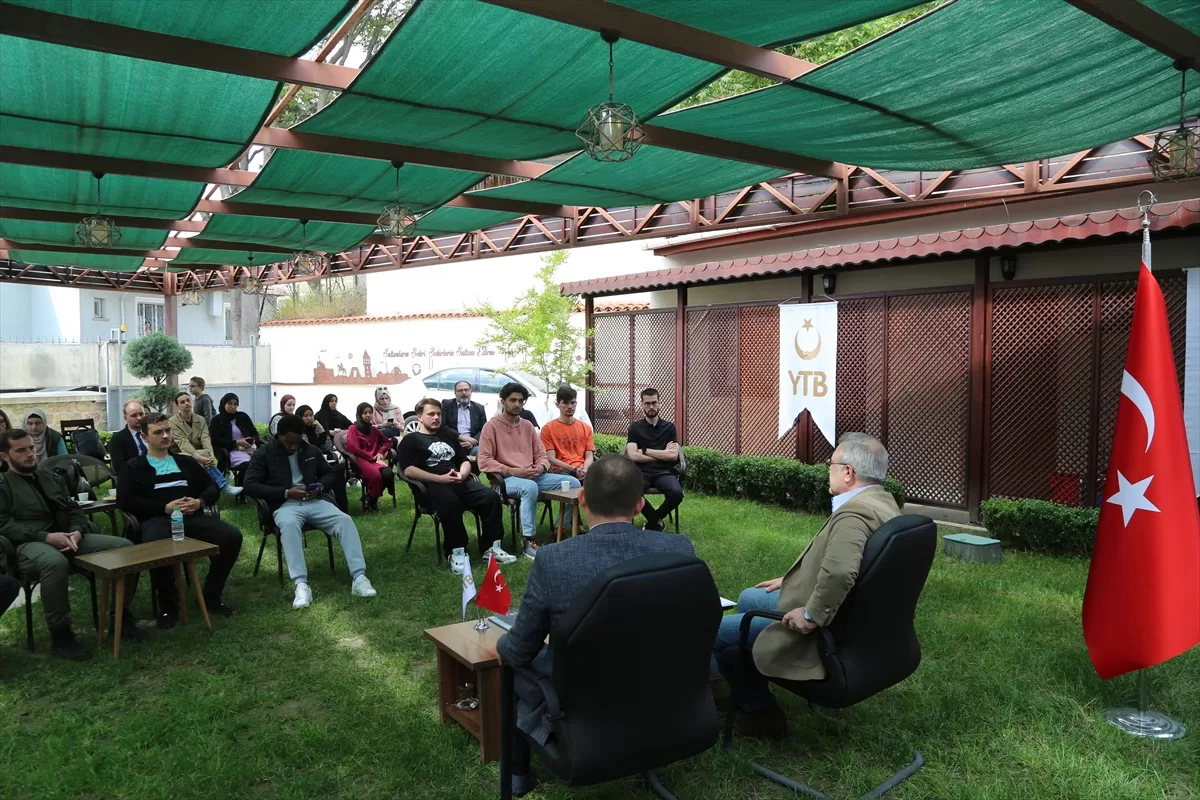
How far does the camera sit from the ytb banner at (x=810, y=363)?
318 inches

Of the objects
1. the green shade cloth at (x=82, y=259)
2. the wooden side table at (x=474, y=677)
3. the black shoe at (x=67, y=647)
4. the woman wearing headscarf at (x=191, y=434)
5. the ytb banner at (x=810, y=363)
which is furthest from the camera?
the green shade cloth at (x=82, y=259)

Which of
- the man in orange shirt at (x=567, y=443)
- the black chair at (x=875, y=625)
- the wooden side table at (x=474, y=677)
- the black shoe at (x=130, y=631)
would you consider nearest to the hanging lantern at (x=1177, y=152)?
the black chair at (x=875, y=625)

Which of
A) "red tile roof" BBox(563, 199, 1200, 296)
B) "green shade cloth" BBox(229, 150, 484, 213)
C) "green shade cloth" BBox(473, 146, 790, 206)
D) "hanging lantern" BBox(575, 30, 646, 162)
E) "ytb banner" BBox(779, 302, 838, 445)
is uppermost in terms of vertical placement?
"green shade cloth" BBox(229, 150, 484, 213)

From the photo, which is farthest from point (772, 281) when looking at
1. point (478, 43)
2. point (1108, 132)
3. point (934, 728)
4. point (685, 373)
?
point (934, 728)

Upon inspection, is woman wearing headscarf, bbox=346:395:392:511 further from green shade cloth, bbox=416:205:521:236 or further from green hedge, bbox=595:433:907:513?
green hedge, bbox=595:433:907:513

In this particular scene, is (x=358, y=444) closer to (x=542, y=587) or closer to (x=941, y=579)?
(x=941, y=579)

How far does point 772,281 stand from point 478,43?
21.1 ft

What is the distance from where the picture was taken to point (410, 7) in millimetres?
3783

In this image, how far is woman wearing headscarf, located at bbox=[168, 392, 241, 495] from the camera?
7586mm

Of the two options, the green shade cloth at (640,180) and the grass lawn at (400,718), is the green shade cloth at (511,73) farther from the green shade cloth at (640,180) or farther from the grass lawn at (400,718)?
the grass lawn at (400,718)

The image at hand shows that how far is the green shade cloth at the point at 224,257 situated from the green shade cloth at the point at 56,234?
3.20 ft

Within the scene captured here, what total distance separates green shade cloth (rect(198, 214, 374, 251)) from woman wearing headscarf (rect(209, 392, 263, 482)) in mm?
2047

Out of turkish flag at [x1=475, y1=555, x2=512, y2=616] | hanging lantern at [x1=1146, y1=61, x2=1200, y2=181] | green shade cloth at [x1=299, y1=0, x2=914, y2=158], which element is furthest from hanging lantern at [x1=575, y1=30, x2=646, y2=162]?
hanging lantern at [x1=1146, y1=61, x2=1200, y2=181]

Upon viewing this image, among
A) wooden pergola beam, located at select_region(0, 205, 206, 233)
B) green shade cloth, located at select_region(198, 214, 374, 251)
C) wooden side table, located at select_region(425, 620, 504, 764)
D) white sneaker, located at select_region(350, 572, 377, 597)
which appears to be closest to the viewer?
wooden side table, located at select_region(425, 620, 504, 764)
